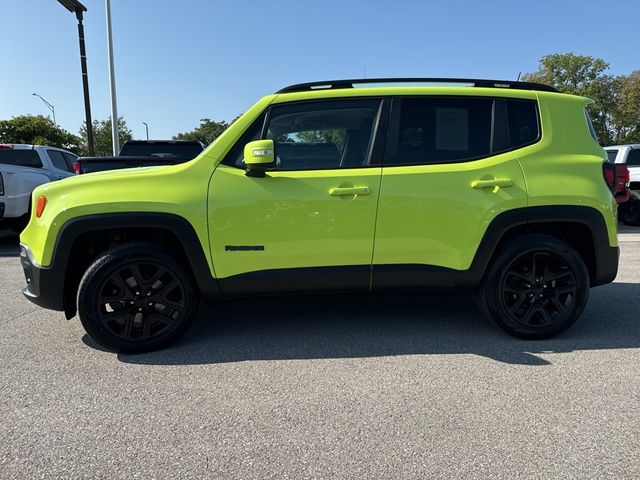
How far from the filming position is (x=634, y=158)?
11.1 m

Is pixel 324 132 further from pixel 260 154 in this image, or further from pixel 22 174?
pixel 22 174

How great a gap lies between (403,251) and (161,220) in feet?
5.76

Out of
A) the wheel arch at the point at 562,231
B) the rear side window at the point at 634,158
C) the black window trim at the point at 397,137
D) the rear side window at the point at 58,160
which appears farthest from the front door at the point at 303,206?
the rear side window at the point at 634,158

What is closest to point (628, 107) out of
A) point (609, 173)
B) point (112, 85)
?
point (112, 85)

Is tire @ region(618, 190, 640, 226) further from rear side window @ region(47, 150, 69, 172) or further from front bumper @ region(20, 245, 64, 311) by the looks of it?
rear side window @ region(47, 150, 69, 172)

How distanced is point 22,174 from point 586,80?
177ft

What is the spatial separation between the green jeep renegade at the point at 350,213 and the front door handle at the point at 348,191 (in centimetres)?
1

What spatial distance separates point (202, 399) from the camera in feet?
8.86

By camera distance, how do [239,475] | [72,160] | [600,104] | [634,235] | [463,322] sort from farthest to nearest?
1. [600,104]
2. [72,160]
3. [634,235]
4. [463,322]
5. [239,475]

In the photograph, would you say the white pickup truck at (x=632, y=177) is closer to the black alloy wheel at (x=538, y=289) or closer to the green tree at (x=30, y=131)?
the black alloy wheel at (x=538, y=289)

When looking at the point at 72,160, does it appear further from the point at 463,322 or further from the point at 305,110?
the point at 463,322

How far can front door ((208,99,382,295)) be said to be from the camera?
128 inches

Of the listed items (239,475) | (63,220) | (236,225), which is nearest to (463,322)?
(236,225)

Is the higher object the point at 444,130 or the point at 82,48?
the point at 82,48
